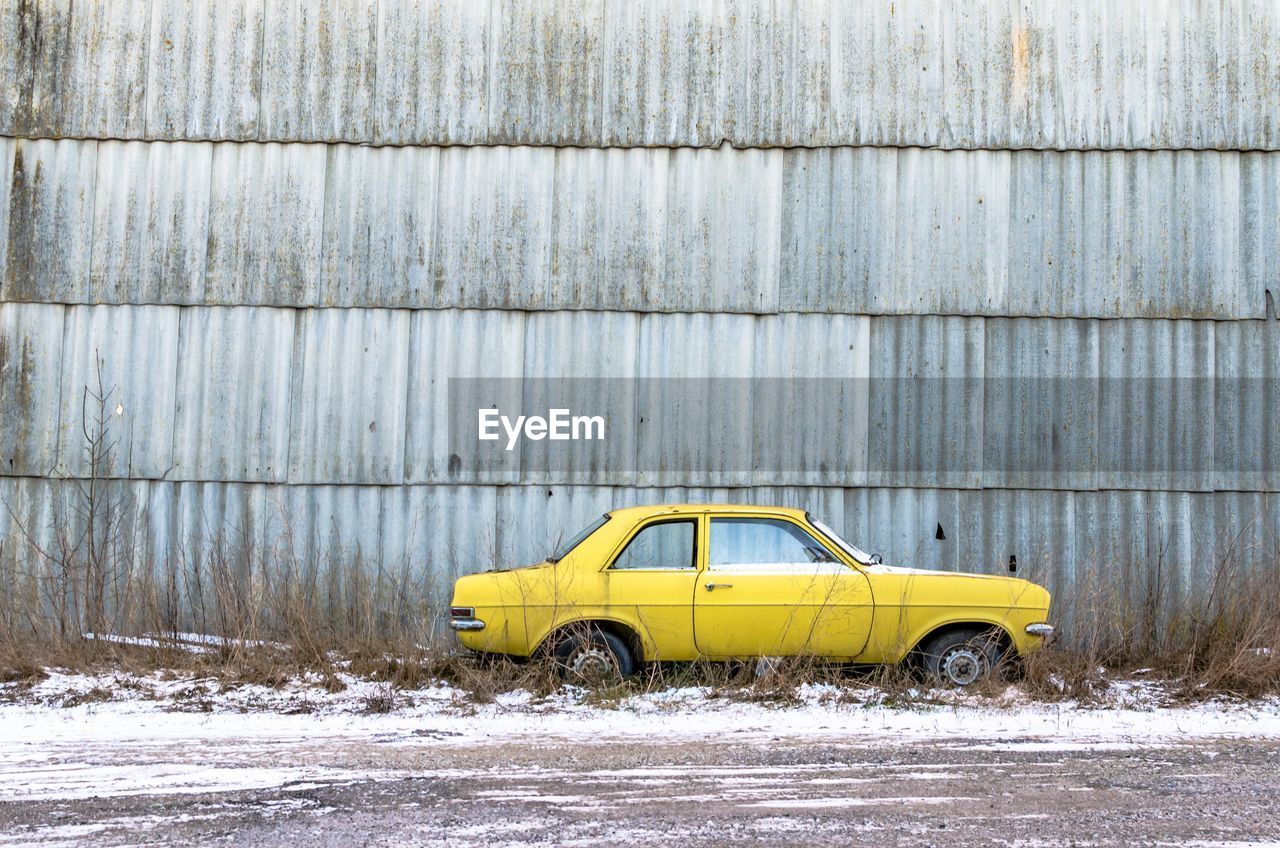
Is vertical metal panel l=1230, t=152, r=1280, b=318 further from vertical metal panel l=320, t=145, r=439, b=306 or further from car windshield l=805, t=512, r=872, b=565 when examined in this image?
vertical metal panel l=320, t=145, r=439, b=306

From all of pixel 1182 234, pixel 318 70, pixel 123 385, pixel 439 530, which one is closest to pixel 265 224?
pixel 318 70

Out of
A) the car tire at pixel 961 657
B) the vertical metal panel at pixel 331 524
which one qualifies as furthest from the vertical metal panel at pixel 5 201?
the car tire at pixel 961 657

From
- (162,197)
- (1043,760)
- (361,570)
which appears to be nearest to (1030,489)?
(1043,760)

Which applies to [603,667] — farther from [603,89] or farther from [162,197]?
[162,197]

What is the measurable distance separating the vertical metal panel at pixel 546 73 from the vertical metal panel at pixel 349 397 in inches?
87.9

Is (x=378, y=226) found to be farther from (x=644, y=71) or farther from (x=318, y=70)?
(x=644, y=71)

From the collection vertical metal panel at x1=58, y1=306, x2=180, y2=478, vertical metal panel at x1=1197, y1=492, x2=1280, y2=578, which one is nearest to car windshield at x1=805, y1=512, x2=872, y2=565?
vertical metal panel at x1=1197, y1=492, x2=1280, y2=578

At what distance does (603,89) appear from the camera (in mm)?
10938

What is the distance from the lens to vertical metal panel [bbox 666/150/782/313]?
10.8m

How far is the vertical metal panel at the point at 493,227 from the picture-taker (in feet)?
35.4

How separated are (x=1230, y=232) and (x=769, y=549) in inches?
242

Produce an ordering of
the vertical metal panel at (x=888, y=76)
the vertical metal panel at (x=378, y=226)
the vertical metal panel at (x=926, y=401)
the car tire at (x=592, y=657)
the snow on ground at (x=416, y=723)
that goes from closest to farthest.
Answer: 1. the snow on ground at (x=416, y=723)
2. the car tire at (x=592, y=657)
3. the vertical metal panel at (x=926, y=401)
4. the vertical metal panel at (x=378, y=226)
5. the vertical metal panel at (x=888, y=76)

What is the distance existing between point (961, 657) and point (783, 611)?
4.22 feet

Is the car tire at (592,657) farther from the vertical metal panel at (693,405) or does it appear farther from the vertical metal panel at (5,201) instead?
the vertical metal panel at (5,201)
